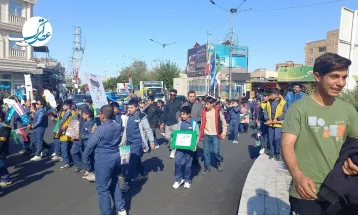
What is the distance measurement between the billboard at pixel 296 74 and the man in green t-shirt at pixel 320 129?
31.4 meters

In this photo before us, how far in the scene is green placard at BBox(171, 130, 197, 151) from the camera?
6031 mm

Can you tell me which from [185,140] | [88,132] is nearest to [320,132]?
[185,140]

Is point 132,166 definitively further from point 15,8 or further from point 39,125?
point 15,8

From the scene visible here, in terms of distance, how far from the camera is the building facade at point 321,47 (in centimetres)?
5217

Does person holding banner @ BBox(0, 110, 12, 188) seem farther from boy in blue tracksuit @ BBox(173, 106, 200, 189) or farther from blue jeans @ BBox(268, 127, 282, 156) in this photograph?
blue jeans @ BBox(268, 127, 282, 156)

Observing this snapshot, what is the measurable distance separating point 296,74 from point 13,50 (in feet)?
90.5

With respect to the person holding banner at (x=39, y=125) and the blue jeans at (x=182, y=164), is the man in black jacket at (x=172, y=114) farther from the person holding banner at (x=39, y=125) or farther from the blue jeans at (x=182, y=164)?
the person holding banner at (x=39, y=125)

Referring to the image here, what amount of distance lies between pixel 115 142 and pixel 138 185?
1.97 metres

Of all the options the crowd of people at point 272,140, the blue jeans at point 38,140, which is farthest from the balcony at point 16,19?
the blue jeans at point 38,140

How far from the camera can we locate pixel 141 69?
70.5 metres

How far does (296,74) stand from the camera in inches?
1324

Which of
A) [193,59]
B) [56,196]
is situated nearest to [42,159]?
[56,196]

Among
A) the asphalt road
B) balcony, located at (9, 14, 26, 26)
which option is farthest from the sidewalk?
balcony, located at (9, 14, 26, 26)

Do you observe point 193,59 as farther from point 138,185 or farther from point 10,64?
point 138,185
